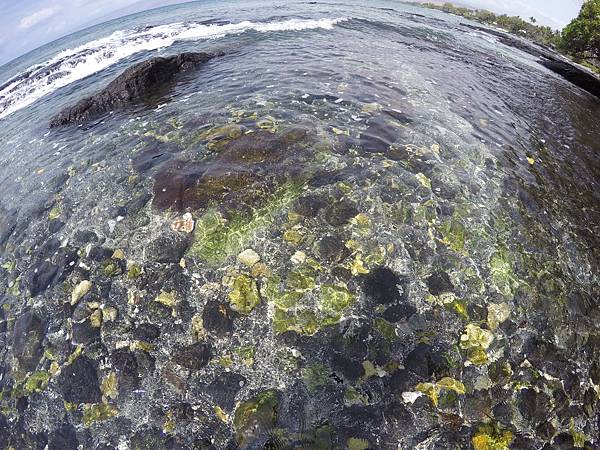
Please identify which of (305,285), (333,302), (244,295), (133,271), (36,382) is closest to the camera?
(36,382)

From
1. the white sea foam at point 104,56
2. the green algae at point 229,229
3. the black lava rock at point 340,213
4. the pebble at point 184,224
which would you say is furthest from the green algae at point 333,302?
the white sea foam at point 104,56

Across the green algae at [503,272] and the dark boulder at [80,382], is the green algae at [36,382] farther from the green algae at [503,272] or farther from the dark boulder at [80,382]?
the green algae at [503,272]

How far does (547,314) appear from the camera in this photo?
7730 mm

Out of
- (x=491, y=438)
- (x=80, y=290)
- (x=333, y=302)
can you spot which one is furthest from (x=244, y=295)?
(x=491, y=438)

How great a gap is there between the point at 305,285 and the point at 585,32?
35607mm

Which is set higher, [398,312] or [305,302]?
[305,302]

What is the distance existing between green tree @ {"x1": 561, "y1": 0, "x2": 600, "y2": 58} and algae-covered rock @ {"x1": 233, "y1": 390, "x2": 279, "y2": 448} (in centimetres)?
3742

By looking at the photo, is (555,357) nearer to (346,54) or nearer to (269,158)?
(269,158)

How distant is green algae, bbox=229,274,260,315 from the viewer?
25.0 feet

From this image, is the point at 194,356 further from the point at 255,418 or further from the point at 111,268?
the point at 111,268

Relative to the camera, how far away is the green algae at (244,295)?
25.0ft

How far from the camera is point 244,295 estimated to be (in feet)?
25.5

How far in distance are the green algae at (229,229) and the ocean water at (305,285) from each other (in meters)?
0.06

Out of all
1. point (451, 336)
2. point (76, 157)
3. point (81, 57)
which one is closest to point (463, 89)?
point (451, 336)
